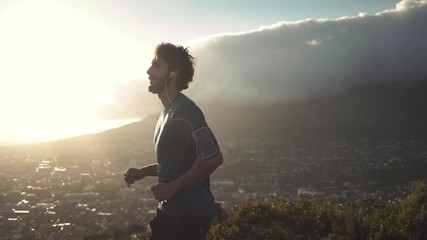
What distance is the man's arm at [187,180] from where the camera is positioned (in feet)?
10.9

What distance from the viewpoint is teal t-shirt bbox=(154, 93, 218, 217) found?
138 inches

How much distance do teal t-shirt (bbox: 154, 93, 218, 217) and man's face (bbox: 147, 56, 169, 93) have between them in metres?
0.19

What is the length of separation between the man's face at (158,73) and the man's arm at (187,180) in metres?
0.84

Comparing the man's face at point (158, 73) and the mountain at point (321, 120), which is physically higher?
the mountain at point (321, 120)

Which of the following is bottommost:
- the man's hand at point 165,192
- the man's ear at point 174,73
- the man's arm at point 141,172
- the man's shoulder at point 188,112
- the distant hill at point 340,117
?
the man's hand at point 165,192

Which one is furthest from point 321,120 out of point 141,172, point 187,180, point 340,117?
point 187,180

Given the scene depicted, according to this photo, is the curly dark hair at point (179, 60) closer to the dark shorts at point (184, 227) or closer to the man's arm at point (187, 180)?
the man's arm at point (187, 180)

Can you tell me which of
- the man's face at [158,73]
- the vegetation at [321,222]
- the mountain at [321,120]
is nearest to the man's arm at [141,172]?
the man's face at [158,73]

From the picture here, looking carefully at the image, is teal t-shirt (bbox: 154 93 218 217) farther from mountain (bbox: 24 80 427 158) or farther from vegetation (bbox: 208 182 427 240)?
mountain (bbox: 24 80 427 158)

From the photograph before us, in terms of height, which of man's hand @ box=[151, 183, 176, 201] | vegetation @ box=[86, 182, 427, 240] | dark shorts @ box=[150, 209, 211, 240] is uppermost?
man's hand @ box=[151, 183, 176, 201]

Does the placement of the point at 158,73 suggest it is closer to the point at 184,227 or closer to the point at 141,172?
the point at 141,172

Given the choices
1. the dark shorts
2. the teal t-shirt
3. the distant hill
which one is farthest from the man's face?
the distant hill

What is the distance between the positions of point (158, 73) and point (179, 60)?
0.20 meters

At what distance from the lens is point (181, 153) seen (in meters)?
3.56
